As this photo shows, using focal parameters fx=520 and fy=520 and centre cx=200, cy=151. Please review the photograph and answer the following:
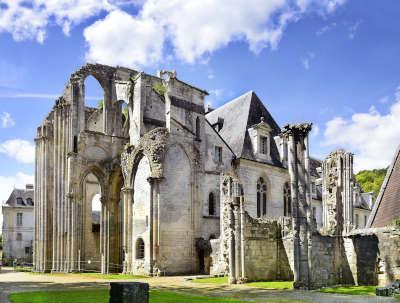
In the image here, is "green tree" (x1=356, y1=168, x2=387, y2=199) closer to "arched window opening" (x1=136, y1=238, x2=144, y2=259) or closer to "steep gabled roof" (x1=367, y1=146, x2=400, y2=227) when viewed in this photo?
"arched window opening" (x1=136, y1=238, x2=144, y2=259)

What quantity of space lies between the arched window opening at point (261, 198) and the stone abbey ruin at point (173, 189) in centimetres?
8

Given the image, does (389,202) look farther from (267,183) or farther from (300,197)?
(267,183)

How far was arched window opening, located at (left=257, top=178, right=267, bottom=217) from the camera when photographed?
38875 millimetres

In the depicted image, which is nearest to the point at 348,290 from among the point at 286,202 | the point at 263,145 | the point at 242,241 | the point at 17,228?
the point at 242,241

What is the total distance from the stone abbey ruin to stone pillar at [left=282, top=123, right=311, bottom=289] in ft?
5.85

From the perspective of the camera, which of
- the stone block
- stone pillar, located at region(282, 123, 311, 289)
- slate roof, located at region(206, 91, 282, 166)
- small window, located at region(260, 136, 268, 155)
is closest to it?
the stone block

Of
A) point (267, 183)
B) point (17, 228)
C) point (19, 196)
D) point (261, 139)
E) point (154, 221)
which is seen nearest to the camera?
point (154, 221)

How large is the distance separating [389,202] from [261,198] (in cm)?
1772

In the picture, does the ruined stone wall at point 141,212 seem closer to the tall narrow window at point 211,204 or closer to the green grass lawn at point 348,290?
the tall narrow window at point 211,204

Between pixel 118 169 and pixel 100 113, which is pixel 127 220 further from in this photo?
pixel 100 113

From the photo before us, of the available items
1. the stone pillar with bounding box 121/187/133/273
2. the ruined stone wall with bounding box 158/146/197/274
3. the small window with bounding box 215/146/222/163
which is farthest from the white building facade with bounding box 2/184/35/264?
the ruined stone wall with bounding box 158/146/197/274

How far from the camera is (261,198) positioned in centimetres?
3906

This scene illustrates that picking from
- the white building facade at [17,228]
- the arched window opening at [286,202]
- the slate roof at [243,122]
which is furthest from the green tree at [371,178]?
the white building facade at [17,228]

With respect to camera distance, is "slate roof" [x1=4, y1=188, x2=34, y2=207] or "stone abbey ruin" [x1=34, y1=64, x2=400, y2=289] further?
"slate roof" [x1=4, y1=188, x2=34, y2=207]
